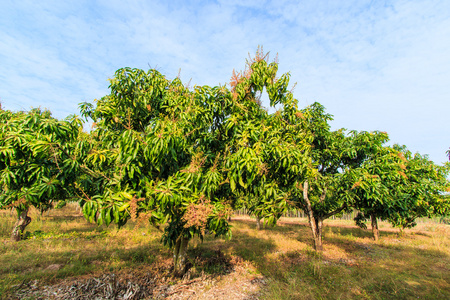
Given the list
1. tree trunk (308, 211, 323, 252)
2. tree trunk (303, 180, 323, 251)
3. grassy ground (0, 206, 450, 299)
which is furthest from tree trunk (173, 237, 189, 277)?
tree trunk (308, 211, 323, 252)

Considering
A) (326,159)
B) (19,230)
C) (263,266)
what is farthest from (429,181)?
(19,230)

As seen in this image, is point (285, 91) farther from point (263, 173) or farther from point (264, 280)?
point (264, 280)

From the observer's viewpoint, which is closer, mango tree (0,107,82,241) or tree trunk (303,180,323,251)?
mango tree (0,107,82,241)

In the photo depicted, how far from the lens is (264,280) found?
22.1 ft

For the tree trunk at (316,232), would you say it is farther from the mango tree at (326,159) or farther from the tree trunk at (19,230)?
the tree trunk at (19,230)

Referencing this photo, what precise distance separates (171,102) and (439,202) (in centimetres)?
1779

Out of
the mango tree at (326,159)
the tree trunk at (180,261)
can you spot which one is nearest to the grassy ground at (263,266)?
the tree trunk at (180,261)

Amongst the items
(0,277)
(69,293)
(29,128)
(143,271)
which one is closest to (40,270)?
(0,277)

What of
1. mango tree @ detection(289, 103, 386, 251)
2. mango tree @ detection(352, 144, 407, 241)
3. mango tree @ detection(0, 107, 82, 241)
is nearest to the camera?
mango tree @ detection(0, 107, 82, 241)

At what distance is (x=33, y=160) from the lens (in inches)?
148

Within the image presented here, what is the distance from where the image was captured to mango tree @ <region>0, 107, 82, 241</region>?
341 cm

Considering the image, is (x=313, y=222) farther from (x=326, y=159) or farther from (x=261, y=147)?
(x=261, y=147)

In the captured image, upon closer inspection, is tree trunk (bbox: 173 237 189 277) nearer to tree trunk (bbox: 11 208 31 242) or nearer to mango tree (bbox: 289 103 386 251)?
mango tree (bbox: 289 103 386 251)

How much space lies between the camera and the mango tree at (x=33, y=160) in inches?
134
